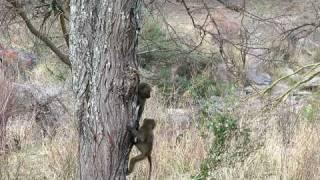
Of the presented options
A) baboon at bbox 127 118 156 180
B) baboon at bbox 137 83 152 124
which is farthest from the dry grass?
baboon at bbox 137 83 152 124

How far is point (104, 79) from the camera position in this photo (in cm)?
272

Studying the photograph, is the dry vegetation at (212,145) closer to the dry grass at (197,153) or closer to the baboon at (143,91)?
the dry grass at (197,153)

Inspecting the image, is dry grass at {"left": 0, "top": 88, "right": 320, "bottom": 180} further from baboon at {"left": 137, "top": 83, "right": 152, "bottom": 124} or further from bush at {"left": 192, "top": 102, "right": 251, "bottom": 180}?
baboon at {"left": 137, "top": 83, "right": 152, "bottom": 124}

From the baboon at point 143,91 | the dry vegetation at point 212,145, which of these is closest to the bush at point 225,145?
the dry vegetation at point 212,145

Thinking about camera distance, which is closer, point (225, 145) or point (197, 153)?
point (225, 145)

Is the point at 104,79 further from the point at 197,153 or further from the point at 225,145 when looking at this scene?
the point at 197,153

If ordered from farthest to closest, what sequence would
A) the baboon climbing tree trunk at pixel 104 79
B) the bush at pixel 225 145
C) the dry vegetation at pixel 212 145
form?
the dry vegetation at pixel 212 145
the bush at pixel 225 145
the baboon climbing tree trunk at pixel 104 79

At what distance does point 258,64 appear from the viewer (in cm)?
1188

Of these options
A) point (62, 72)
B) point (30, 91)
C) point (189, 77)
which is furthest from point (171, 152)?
point (189, 77)

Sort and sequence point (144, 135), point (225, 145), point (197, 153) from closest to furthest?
point (144, 135), point (225, 145), point (197, 153)

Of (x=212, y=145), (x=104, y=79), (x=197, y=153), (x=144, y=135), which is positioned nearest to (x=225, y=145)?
(x=212, y=145)

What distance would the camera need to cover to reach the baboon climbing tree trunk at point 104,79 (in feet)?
8.79

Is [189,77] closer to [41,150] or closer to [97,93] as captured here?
[41,150]

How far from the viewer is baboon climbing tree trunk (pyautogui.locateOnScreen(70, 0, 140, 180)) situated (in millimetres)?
2678
